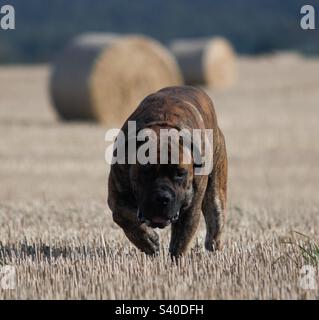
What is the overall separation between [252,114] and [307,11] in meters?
10.5

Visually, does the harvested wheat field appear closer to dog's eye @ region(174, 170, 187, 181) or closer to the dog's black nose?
the dog's black nose

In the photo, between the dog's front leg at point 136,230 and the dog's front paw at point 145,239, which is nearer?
the dog's front leg at point 136,230

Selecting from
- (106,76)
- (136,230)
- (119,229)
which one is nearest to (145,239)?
(136,230)

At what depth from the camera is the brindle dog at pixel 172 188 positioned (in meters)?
5.61

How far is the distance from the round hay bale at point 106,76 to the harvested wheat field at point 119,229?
0.55m

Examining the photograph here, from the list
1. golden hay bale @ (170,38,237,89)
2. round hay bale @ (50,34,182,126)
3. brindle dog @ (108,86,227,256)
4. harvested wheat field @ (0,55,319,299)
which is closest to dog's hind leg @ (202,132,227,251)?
brindle dog @ (108,86,227,256)

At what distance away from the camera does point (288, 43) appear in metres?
98.8

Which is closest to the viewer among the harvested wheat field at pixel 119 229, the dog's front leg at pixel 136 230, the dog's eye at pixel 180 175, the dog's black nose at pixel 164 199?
the harvested wheat field at pixel 119 229

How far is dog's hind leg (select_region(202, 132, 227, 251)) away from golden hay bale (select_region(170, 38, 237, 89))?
944 inches

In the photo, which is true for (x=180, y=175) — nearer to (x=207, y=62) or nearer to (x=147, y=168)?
(x=147, y=168)

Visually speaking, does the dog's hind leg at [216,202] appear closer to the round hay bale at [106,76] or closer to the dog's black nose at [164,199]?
the dog's black nose at [164,199]

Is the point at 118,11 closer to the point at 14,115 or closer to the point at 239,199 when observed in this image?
the point at 14,115

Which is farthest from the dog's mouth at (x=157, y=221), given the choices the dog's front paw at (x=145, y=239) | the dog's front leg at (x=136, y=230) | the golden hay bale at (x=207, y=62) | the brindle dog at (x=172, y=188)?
the golden hay bale at (x=207, y=62)

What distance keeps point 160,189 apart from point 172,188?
8 cm
